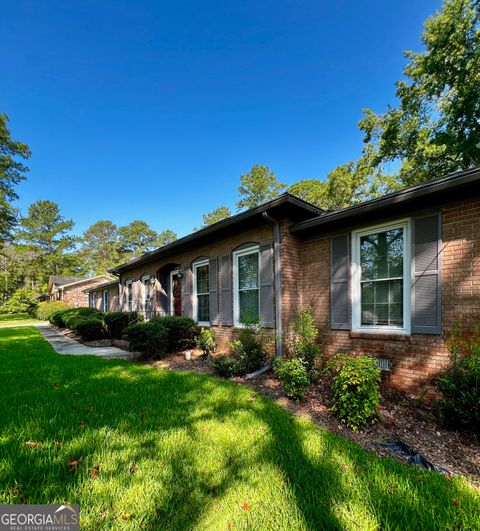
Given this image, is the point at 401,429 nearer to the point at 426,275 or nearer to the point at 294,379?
the point at 294,379

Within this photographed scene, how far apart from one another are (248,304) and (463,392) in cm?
442

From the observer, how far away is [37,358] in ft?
22.7

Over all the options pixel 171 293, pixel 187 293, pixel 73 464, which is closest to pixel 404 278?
pixel 73 464

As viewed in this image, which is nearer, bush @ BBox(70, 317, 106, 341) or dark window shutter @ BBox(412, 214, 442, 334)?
dark window shutter @ BBox(412, 214, 442, 334)

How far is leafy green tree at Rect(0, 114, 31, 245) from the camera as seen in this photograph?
20141mm

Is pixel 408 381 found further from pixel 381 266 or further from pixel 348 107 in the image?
pixel 348 107

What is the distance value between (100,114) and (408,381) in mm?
13213

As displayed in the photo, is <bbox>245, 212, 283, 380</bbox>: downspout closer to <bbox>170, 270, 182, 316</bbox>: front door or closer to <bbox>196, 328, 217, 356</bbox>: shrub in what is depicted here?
<bbox>196, 328, 217, 356</bbox>: shrub

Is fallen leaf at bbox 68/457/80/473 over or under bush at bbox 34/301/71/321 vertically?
over

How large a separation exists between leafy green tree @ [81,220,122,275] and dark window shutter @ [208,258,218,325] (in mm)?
45452

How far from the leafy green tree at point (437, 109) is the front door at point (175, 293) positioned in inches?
521

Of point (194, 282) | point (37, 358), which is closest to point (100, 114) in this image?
point (194, 282)

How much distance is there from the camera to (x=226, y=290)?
23.7 feet

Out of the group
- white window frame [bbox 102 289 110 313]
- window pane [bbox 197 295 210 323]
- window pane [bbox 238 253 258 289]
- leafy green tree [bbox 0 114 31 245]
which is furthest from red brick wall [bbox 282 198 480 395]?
leafy green tree [bbox 0 114 31 245]
